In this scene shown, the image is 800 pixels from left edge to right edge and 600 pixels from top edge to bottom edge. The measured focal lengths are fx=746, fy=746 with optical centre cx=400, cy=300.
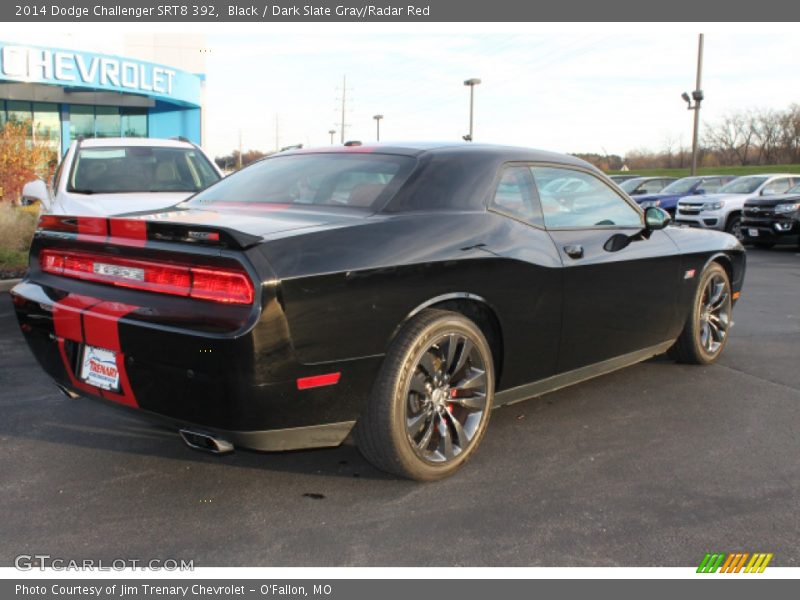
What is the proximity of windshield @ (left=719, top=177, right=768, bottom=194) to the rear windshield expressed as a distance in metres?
16.1

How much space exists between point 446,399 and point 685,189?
19.7 metres

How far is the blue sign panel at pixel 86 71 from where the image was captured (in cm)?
2227

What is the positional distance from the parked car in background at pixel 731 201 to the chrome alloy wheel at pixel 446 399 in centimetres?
1445

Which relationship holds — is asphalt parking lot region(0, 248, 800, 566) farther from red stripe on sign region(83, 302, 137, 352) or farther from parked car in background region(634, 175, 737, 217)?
parked car in background region(634, 175, 737, 217)

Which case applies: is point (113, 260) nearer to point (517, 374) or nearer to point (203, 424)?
point (203, 424)

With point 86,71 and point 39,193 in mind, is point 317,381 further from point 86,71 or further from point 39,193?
point 86,71

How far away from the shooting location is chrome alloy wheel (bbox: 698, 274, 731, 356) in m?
5.38

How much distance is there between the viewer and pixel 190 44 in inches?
1364

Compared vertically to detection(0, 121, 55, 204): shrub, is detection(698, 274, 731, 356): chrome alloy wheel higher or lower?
lower

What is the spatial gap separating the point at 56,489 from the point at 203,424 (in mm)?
924

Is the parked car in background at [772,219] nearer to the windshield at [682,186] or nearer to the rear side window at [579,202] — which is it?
the windshield at [682,186]

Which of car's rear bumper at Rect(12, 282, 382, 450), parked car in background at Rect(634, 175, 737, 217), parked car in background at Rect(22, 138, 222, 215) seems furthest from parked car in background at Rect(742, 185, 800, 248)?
car's rear bumper at Rect(12, 282, 382, 450)

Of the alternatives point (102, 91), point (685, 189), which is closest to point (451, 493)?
point (685, 189)
